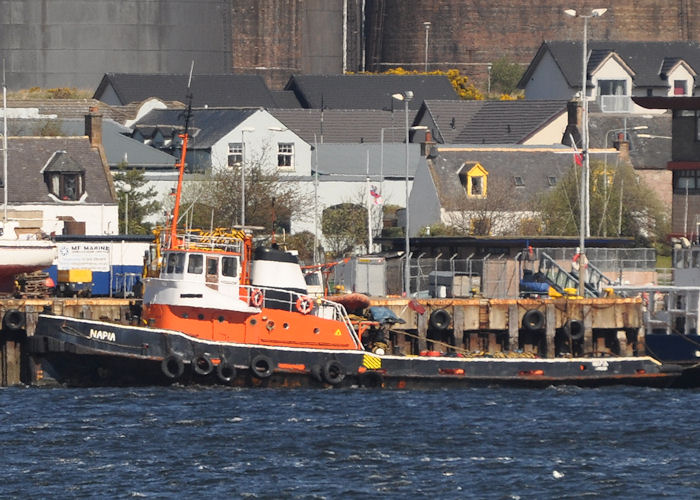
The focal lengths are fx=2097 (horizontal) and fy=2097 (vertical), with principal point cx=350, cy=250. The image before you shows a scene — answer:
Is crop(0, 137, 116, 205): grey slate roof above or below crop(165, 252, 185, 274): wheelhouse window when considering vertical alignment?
above

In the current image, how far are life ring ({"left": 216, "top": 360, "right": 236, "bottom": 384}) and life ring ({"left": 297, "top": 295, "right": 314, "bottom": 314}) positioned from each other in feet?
8.05

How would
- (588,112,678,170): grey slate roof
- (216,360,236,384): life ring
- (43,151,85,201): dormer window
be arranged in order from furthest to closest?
(588,112,678,170): grey slate roof, (43,151,85,201): dormer window, (216,360,236,384): life ring

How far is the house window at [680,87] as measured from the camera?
11985 cm

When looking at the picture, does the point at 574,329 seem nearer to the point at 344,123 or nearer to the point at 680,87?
the point at 344,123

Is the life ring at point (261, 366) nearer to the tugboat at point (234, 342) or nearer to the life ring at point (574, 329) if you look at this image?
the tugboat at point (234, 342)

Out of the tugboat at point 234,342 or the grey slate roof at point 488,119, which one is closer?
the tugboat at point 234,342

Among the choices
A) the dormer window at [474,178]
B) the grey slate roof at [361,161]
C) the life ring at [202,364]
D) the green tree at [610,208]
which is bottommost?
the life ring at [202,364]

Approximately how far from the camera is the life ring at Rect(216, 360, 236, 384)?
171 feet

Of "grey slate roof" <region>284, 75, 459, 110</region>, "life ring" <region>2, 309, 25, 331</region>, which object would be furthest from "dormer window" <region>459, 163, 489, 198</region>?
"life ring" <region>2, 309, 25, 331</region>

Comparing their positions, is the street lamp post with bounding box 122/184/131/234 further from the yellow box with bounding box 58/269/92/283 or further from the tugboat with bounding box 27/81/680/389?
the tugboat with bounding box 27/81/680/389

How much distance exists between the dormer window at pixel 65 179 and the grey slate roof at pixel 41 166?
0.28m

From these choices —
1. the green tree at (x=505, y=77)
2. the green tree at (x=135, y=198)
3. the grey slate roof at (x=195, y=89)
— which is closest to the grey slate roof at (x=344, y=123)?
the grey slate roof at (x=195, y=89)

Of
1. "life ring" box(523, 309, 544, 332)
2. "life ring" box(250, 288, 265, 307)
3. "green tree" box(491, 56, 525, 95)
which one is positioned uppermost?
"green tree" box(491, 56, 525, 95)

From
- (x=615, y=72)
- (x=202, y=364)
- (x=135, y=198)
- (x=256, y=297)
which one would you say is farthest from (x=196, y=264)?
(x=615, y=72)
